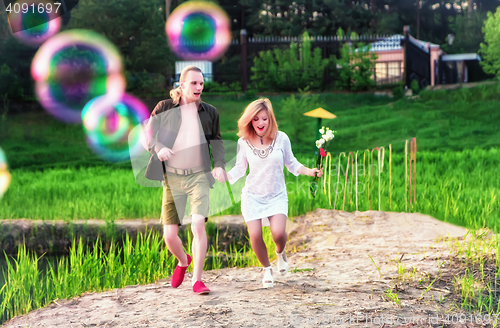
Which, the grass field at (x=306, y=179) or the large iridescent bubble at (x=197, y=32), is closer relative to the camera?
the grass field at (x=306, y=179)

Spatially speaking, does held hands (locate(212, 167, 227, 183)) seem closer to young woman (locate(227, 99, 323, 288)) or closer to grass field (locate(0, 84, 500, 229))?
young woman (locate(227, 99, 323, 288))

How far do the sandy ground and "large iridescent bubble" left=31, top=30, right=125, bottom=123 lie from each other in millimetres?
9882

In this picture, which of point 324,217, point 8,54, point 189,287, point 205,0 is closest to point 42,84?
point 8,54

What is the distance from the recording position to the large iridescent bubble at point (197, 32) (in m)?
15.3

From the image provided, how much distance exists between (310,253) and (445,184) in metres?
3.25

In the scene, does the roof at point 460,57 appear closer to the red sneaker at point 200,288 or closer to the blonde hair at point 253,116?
the blonde hair at point 253,116

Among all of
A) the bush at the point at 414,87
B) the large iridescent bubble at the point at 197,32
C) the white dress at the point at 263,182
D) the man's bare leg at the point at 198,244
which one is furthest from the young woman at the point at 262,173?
the bush at the point at 414,87

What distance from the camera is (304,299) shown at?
11.4ft

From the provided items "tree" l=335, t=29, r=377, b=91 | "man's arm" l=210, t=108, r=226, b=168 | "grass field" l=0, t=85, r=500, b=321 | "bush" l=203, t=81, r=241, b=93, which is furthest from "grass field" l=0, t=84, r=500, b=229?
"man's arm" l=210, t=108, r=226, b=168

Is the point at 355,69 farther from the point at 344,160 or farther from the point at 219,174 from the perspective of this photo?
the point at 219,174

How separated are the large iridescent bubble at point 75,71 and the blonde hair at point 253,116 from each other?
1001 centimetres

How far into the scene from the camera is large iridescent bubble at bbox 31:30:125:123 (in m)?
13.7

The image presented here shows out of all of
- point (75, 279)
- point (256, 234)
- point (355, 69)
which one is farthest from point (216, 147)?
point (355, 69)
